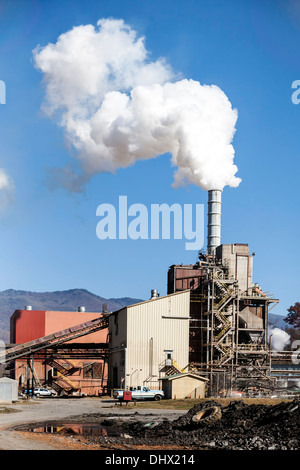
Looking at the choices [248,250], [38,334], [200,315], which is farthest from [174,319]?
[38,334]

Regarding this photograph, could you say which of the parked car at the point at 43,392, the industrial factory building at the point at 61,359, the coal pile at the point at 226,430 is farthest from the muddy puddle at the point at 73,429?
the industrial factory building at the point at 61,359

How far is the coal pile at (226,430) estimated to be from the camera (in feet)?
79.4

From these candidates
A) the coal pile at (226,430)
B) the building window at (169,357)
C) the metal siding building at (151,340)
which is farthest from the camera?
the building window at (169,357)

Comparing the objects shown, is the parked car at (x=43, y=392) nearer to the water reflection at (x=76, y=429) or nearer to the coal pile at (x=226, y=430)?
the water reflection at (x=76, y=429)

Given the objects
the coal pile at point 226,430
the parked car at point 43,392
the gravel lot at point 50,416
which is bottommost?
the parked car at point 43,392

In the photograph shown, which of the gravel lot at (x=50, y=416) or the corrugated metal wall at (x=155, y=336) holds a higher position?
the corrugated metal wall at (x=155, y=336)

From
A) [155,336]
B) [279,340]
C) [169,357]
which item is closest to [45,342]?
[155,336]

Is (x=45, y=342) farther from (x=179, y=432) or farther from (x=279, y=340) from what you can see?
(x=179, y=432)

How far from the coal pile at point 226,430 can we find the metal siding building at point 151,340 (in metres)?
27.5

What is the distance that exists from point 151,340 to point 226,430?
34.1m

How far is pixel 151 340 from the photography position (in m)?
61.0

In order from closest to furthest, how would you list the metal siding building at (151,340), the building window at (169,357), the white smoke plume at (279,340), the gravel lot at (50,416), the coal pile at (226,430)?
the coal pile at (226,430), the gravel lot at (50,416), the metal siding building at (151,340), the building window at (169,357), the white smoke plume at (279,340)

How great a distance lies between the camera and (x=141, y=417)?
37.1 metres
